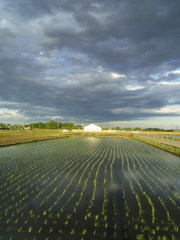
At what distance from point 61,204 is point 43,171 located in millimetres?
6128

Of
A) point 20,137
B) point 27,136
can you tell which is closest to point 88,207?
point 20,137

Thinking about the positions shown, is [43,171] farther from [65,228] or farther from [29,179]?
[65,228]

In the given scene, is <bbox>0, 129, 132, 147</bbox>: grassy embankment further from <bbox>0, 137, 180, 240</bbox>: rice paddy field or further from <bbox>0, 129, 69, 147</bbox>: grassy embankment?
<bbox>0, 137, 180, 240</bbox>: rice paddy field

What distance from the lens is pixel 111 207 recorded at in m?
7.18

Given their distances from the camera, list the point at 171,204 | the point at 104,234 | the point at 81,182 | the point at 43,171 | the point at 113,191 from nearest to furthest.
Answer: the point at 104,234 < the point at 171,204 < the point at 113,191 < the point at 81,182 < the point at 43,171

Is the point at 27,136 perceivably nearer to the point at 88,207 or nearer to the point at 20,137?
the point at 20,137

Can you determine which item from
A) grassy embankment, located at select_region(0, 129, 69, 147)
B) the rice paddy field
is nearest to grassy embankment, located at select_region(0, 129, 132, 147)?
grassy embankment, located at select_region(0, 129, 69, 147)

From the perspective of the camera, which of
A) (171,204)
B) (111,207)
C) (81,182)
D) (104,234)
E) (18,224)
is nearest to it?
(104,234)

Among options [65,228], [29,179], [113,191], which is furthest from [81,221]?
[29,179]

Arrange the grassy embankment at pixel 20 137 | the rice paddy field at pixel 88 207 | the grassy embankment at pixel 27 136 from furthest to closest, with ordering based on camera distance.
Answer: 1. the grassy embankment at pixel 27 136
2. the grassy embankment at pixel 20 137
3. the rice paddy field at pixel 88 207

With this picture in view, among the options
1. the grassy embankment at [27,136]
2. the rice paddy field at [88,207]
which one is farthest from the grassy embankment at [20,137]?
the rice paddy field at [88,207]

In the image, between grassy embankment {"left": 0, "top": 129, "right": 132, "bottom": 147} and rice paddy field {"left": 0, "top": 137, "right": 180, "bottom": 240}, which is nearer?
rice paddy field {"left": 0, "top": 137, "right": 180, "bottom": 240}

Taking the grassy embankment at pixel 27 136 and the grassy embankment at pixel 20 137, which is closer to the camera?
the grassy embankment at pixel 20 137

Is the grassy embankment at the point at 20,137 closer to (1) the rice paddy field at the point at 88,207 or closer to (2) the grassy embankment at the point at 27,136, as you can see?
(2) the grassy embankment at the point at 27,136
